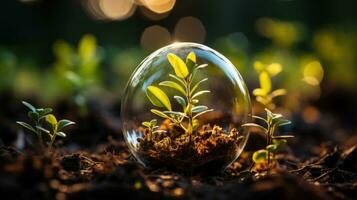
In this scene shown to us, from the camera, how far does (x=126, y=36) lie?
15070 mm

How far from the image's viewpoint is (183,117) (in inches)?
120

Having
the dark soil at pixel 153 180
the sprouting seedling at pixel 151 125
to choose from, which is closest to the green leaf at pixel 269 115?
the dark soil at pixel 153 180

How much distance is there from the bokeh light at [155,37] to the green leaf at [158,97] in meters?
9.46

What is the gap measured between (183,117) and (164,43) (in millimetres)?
9675

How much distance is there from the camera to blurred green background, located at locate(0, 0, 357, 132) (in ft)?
21.3

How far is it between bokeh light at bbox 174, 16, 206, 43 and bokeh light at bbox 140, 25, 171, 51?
1.55ft

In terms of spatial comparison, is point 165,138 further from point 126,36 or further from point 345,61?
point 126,36

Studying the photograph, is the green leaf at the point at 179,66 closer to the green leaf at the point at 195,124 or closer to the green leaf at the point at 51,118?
the green leaf at the point at 195,124

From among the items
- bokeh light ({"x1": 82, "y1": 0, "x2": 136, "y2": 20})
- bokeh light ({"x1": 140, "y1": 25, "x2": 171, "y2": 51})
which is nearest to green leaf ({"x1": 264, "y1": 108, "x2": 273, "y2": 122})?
bokeh light ({"x1": 140, "y1": 25, "x2": 171, "y2": 51})

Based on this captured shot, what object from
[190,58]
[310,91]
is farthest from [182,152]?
[310,91]

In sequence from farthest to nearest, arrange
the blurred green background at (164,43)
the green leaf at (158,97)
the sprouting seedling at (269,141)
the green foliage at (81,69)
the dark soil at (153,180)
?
the blurred green background at (164,43) → the green foliage at (81,69) → the green leaf at (158,97) → the sprouting seedling at (269,141) → the dark soil at (153,180)

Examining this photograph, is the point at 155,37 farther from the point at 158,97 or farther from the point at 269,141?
the point at 158,97

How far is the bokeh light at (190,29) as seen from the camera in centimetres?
1478

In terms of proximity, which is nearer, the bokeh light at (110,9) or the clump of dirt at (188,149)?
the clump of dirt at (188,149)
